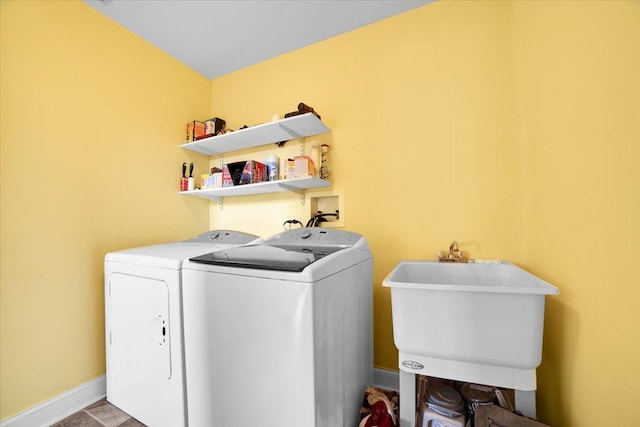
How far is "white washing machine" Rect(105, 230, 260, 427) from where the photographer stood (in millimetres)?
1240

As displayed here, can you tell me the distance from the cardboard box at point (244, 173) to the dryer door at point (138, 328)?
97cm

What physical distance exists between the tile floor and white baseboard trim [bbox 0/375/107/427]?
4 cm

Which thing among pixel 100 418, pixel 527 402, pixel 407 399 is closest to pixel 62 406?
pixel 100 418

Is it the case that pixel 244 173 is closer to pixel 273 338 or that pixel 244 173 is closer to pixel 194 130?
pixel 194 130

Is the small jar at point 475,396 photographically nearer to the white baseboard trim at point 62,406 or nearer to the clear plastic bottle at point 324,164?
the clear plastic bottle at point 324,164

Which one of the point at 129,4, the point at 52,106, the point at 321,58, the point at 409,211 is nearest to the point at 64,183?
the point at 52,106

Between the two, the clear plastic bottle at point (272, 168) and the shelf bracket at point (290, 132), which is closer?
the shelf bracket at point (290, 132)

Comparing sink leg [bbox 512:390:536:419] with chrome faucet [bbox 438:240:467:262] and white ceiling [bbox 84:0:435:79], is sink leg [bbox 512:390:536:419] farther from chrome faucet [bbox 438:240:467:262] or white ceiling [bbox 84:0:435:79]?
white ceiling [bbox 84:0:435:79]

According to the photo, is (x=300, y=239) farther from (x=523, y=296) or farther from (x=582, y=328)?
(x=582, y=328)

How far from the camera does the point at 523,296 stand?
2.87 feet

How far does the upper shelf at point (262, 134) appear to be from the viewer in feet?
5.90

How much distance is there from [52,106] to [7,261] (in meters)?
0.96

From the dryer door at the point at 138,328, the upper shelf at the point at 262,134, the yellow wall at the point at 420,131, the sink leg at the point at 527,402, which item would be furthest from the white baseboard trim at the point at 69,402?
the upper shelf at the point at 262,134

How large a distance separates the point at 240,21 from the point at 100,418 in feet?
9.30
